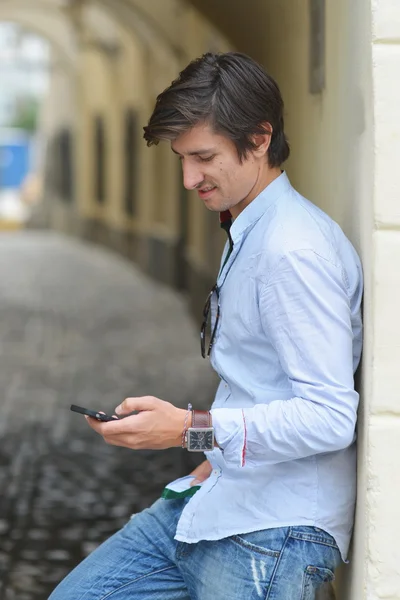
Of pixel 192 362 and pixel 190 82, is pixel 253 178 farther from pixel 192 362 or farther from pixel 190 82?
pixel 192 362

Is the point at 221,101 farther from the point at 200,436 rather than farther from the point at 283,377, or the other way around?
the point at 200,436

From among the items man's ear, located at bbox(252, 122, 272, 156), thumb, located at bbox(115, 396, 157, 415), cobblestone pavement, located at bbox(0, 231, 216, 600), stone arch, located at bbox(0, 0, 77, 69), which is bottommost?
cobblestone pavement, located at bbox(0, 231, 216, 600)

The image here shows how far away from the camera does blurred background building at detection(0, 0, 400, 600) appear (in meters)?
2.33

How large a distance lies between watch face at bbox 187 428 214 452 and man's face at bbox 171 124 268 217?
0.52 meters

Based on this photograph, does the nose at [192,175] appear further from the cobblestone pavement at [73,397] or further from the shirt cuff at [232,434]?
the cobblestone pavement at [73,397]

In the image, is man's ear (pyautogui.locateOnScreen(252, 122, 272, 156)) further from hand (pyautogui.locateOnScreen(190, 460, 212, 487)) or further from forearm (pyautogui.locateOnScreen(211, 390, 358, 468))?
hand (pyautogui.locateOnScreen(190, 460, 212, 487))

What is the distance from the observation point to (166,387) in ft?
28.1

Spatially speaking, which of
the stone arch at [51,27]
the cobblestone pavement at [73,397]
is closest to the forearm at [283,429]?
the cobblestone pavement at [73,397]

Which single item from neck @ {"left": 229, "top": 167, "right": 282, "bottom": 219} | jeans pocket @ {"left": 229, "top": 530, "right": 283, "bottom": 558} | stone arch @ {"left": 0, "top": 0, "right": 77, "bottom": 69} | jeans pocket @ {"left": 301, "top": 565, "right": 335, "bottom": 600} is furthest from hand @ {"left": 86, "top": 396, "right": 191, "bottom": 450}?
→ stone arch @ {"left": 0, "top": 0, "right": 77, "bottom": 69}

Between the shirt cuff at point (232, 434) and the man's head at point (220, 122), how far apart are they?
0.49 m

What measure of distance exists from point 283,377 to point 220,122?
0.56 m

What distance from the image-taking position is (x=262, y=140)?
2463 millimetres

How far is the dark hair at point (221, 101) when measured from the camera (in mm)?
2379

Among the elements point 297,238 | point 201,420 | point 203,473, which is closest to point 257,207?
point 297,238
